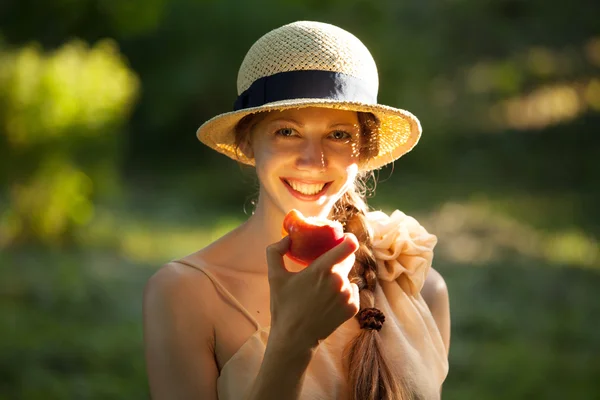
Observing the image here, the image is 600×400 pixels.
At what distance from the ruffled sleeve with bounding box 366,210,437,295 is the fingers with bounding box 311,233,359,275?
0.52 m

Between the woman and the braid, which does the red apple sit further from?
the braid

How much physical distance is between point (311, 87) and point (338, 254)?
43 cm

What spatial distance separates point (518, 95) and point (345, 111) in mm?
13027

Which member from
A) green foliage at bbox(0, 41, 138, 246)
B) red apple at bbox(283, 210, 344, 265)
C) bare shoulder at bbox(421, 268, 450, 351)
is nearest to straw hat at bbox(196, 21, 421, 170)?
red apple at bbox(283, 210, 344, 265)

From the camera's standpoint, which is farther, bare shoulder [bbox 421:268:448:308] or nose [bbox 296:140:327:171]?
bare shoulder [bbox 421:268:448:308]

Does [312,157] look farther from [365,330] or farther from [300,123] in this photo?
[365,330]

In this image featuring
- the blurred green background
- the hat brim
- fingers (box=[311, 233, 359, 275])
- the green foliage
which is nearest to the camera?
fingers (box=[311, 233, 359, 275])

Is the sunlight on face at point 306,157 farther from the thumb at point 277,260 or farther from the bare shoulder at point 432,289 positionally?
the bare shoulder at point 432,289

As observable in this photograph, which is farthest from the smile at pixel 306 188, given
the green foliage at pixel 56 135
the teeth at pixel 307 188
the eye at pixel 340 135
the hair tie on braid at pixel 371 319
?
the green foliage at pixel 56 135

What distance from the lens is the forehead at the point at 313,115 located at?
1.93 m

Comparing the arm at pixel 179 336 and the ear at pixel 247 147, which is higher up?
the ear at pixel 247 147

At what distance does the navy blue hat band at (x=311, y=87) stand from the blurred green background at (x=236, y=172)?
47cm

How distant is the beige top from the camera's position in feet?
6.37

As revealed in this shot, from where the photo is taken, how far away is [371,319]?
2059mm
